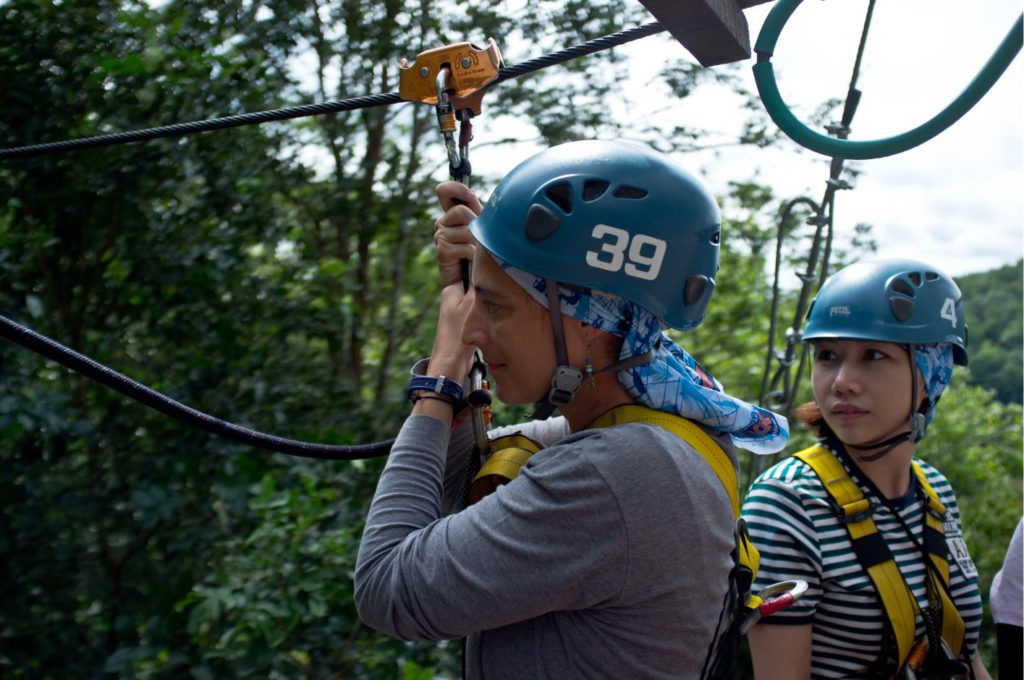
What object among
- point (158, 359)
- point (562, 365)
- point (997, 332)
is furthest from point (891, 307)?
point (997, 332)

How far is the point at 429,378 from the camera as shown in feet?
5.40

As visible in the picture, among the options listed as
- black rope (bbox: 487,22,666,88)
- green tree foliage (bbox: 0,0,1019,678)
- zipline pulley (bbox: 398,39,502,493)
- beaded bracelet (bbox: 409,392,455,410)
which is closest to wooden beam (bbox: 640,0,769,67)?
black rope (bbox: 487,22,666,88)

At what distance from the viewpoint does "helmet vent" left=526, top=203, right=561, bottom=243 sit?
5.07ft

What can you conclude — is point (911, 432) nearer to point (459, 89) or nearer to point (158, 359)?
point (459, 89)

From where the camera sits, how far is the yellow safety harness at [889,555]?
2203 mm

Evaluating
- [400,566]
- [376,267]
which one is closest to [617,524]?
[400,566]

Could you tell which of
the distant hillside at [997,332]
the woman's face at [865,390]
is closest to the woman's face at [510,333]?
the woman's face at [865,390]

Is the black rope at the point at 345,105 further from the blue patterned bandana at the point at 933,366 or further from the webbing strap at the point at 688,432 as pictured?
the blue patterned bandana at the point at 933,366

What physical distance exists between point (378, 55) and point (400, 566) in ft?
11.4

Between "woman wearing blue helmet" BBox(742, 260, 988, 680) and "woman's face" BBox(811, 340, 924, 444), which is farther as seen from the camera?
"woman's face" BBox(811, 340, 924, 444)

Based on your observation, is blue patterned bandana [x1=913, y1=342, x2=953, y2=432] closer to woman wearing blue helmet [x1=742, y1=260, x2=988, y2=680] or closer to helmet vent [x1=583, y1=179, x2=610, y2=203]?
woman wearing blue helmet [x1=742, y1=260, x2=988, y2=680]

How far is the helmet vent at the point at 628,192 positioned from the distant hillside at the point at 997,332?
707 centimetres

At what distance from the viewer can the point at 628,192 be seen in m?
1.57

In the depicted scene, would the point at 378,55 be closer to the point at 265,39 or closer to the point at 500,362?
the point at 265,39
